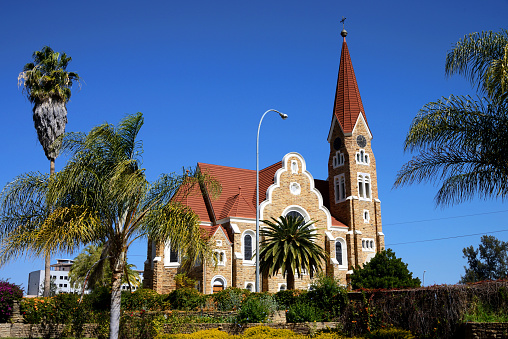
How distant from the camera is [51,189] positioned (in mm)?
16453

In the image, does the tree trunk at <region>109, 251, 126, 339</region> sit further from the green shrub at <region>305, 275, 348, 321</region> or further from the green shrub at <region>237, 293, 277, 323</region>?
the green shrub at <region>305, 275, 348, 321</region>

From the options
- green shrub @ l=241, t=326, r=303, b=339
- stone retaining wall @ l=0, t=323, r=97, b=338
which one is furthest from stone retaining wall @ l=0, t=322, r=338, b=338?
green shrub @ l=241, t=326, r=303, b=339

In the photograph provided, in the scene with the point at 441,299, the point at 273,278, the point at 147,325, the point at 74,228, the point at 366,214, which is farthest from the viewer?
the point at 366,214

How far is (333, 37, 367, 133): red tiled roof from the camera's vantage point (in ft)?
163

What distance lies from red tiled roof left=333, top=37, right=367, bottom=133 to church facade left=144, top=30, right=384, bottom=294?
105 mm

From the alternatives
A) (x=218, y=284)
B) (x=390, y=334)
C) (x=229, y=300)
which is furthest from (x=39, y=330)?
(x=218, y=284)

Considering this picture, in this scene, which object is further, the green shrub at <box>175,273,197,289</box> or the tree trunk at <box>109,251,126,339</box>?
the green shrub at <box>175,273,197,289</box>

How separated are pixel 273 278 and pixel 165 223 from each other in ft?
82.8

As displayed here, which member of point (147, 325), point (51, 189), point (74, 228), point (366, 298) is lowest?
point (147, 325)

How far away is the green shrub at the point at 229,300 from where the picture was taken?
25.2 metres

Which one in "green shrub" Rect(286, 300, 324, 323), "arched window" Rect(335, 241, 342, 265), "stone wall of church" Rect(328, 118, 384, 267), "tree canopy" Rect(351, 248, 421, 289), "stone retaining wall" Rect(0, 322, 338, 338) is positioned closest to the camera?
"green shrub" Rect(286, 300, 324, 323)

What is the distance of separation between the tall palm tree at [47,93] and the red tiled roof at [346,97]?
91.4 ft

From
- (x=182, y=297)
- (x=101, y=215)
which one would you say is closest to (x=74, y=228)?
(x=101, y=215)

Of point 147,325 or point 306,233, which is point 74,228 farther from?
point 306,233
